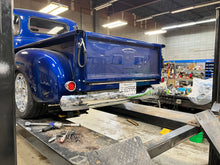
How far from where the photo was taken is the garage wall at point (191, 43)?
1385 centimetres

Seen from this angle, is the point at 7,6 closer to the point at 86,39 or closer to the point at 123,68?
the point at 86,39

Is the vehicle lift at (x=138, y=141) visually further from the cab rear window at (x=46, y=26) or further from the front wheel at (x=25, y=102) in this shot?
the cab rear window at (x=46, y=26)

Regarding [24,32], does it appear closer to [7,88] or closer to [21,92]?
[21,92]

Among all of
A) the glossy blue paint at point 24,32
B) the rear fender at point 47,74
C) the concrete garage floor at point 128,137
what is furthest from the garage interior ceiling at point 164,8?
the rear fender at point 47,74

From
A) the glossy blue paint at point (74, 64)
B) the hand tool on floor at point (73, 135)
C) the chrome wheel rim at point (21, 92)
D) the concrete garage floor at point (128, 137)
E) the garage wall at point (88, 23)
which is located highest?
the garage wall at point (88, 23)

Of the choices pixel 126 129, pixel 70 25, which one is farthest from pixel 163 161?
pixel 70 25

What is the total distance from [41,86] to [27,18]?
6.54 ft

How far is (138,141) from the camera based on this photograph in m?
1.25

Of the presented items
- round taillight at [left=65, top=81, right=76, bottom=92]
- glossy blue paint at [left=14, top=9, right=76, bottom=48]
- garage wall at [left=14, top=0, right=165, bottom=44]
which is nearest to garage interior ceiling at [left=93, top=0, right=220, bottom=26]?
garage wall at [left=14, top=0, right=165, bottom=44]

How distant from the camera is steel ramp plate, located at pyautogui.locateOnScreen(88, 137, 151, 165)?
1.03 metres

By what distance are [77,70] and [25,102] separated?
102 cm

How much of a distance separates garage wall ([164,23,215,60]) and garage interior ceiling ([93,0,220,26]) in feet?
3.30

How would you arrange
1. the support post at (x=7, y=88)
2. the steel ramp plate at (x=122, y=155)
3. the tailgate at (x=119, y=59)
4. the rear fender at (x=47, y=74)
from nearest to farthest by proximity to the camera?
the support post at (x=7, y=88) < the steel ramp plate at (x=122, y=155) < the rear fender at (x=47, y=74) < the tailgate at (x=119, y=59)

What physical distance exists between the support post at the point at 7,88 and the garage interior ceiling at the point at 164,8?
10.0 m
